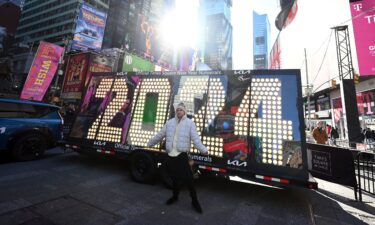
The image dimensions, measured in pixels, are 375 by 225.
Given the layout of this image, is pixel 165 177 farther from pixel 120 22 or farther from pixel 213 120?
pixel 120 22

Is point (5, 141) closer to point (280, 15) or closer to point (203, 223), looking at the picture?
point (203, 223)

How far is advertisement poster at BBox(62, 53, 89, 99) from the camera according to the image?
845 inches

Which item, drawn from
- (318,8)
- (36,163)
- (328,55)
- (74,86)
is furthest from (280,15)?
(36,163)

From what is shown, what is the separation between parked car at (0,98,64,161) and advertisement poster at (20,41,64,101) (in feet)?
40.8

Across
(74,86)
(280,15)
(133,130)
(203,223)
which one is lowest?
(203,223)

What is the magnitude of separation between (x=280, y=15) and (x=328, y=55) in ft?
73.2

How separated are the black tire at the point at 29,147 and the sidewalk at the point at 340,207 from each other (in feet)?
27.5

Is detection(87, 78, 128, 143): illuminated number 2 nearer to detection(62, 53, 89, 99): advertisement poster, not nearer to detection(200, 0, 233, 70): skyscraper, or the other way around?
detection(62, 53, 89, 99): advertisement poster

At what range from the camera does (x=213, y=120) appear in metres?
5.08

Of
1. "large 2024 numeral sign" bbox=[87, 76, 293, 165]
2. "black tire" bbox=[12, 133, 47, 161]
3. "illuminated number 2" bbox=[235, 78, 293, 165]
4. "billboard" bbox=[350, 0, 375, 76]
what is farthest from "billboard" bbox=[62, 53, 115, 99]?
"billboard" bbox=[350, 0, 375, 76]

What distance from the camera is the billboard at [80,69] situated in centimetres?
2147

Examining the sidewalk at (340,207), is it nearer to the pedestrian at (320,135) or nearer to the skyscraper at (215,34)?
the pedestrian at (320,135)

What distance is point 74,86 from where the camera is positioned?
21.7 m

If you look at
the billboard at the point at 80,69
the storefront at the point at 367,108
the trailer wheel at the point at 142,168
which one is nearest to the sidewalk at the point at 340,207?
the trailer wheel at the point at 142,168
